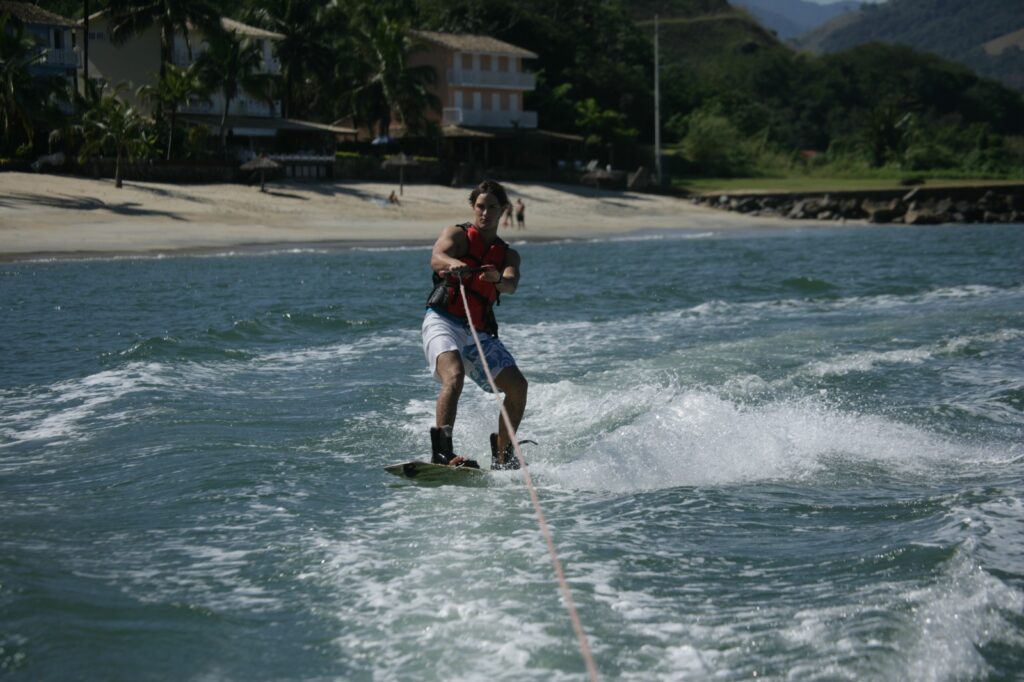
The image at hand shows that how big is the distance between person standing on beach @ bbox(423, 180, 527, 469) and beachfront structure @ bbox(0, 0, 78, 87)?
42.3 metres

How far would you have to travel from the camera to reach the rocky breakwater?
53.7m

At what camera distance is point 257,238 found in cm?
3372

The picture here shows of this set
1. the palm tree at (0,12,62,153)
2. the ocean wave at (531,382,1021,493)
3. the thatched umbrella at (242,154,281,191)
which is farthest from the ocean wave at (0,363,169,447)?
the thatched umbrella at (242,154,281,191)

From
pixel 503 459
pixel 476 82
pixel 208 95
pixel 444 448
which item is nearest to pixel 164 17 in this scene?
pixel 208 95

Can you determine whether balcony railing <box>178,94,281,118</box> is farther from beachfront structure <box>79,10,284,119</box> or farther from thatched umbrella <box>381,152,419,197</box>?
thatched umbrella <box>381,152,419,197</box>

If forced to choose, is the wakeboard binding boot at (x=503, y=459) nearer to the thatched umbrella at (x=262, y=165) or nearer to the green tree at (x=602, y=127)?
the thatched umbrella at (x=262, y=165)

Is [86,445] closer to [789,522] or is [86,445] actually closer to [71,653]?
[71,653]

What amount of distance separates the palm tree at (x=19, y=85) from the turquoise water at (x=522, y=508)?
23.8 meters

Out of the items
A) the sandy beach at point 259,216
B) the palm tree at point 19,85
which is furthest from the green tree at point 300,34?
the palm tree at point 19,85

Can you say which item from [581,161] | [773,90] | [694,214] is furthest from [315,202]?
[773,90]

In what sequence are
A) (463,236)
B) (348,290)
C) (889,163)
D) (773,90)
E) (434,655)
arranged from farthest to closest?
(773,90) < (889,163) < (348,290) < (463,236) < (434,655)

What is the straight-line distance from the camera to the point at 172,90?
141 ft

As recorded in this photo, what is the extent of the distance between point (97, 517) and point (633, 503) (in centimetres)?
300

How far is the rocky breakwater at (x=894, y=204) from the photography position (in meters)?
53.7
